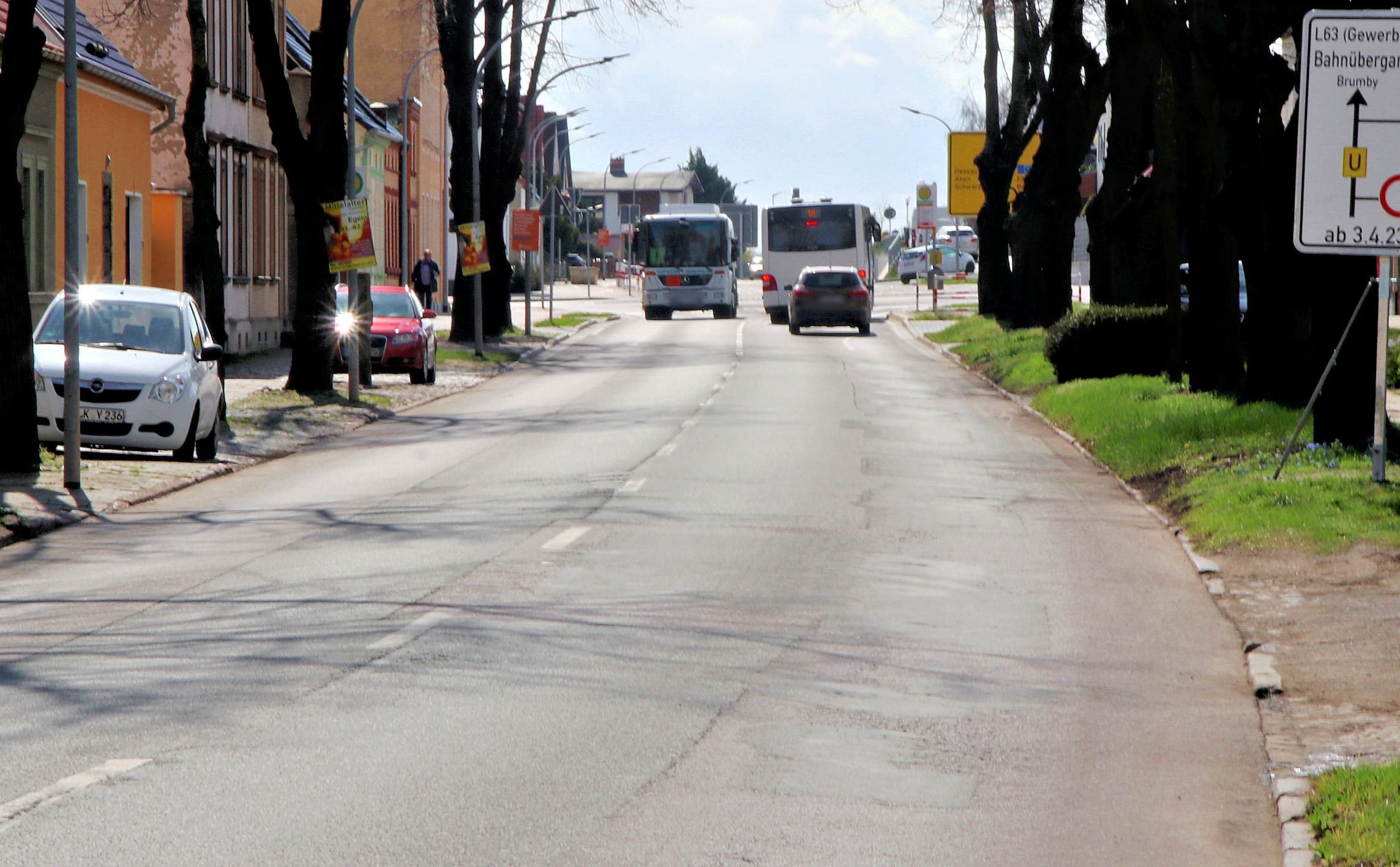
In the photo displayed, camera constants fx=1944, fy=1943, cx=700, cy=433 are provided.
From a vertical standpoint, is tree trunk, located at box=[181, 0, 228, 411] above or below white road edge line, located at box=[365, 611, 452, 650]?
above

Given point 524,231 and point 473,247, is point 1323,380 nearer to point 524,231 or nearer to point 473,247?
point 473,247

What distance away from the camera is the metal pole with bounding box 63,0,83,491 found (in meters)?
15.3

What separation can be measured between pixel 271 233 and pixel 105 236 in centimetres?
1336

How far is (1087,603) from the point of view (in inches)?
414

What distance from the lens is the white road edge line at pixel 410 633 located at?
340 inches

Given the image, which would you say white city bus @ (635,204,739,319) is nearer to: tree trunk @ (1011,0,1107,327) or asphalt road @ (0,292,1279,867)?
tree trunk @ (1011,0,1107,327)

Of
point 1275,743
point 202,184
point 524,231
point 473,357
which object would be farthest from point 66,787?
point 524,231

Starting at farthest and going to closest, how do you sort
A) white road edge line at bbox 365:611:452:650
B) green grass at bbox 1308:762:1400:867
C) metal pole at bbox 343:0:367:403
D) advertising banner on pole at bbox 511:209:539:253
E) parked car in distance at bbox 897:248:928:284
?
parked car in distance at bbox 897:248:928:284 → advertising banner on pole at bbox 511:209:539:253 → metal pole at bbox 343:0:367:403 → white road edge line at bbox 365:611:452:650 → green grass at bbox 1308:762:1400:867

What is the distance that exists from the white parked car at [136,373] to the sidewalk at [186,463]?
27 cm

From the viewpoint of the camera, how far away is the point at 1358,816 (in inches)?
231

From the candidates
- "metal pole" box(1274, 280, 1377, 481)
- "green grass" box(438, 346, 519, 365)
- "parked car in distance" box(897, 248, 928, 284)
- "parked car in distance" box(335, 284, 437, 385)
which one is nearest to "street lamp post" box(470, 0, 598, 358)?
"green grass" box(438, 346, 519, 365)

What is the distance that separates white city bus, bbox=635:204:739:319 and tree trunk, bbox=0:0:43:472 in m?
44.5

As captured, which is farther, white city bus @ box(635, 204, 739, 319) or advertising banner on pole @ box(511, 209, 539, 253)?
white city bus @ box(635, 204, 739, 319)

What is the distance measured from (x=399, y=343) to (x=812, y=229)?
31491mm
